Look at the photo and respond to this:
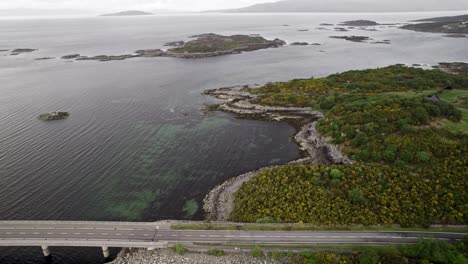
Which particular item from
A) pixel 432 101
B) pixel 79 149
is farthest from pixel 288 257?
pixel 432 101

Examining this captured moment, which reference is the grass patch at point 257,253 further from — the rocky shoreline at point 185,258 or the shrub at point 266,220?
the shrub at point 266,220

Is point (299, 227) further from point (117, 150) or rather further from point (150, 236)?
point (117, 150)

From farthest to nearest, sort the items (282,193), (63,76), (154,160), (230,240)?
(63,76), (154,160), (282,193), (230,240)

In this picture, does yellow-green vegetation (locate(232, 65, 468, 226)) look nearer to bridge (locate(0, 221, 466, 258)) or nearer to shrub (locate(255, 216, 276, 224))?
shrub (locate(255, 216, 276, 224))

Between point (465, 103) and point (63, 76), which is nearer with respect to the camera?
point (465, 103)

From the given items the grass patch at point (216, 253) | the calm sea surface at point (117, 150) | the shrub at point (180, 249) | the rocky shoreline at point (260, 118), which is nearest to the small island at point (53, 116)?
→ the calm sea surface at point (117, 150)

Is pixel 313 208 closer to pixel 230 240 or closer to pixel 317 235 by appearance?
pixel 317 235
